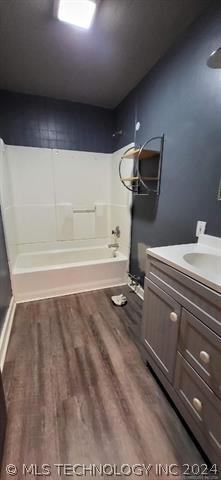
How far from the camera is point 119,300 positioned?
7.25ft

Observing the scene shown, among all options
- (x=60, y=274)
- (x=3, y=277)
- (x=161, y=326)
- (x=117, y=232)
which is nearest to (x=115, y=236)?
(x=117, y=232)

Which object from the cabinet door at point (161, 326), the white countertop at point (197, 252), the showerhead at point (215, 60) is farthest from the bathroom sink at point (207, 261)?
the showerhead at point (215, 60)

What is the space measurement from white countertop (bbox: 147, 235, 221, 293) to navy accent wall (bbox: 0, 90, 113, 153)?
7.34 feet

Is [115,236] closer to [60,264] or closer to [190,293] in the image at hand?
[60,264]

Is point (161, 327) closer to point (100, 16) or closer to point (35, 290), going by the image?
point (35, 290)

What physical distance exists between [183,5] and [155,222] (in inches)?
59.7

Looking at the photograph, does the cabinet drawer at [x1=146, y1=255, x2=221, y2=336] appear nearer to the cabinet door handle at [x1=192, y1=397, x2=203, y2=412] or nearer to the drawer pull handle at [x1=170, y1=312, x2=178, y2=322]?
the drawer pull handle at [x1=170, y1=312, x2=178, y2=322]

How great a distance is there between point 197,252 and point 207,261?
3.3 inches

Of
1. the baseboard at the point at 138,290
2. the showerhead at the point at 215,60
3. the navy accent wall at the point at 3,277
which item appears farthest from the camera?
the baseboard at the point at 138,290

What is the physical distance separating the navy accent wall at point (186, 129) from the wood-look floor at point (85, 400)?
3.48ft

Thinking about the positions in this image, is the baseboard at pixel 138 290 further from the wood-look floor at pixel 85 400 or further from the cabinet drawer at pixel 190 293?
the cabinet drawer at pixel 190 293

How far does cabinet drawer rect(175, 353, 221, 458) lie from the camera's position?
0.79 metres

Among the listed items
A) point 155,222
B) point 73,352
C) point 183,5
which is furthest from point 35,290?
point 183,5

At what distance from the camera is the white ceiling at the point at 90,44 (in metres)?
1.29
